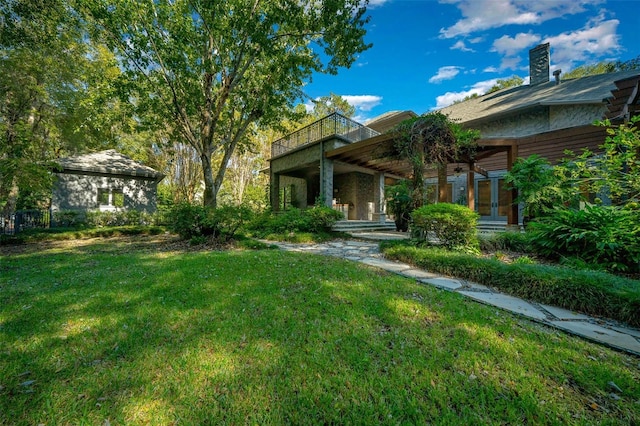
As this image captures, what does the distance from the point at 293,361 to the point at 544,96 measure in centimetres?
1475

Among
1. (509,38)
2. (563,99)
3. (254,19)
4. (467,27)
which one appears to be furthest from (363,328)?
(509,38)

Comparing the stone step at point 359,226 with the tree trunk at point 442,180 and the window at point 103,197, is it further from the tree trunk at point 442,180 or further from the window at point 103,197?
the window at point 103,197

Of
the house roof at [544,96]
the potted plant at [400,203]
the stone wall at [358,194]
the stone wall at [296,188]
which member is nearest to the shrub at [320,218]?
the potted plant at [400,203]

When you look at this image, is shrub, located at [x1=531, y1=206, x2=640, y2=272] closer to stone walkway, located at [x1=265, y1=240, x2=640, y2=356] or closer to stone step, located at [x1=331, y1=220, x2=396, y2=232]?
stone walkway, located at [x1=265, y1=240, x2=640, y2=356]

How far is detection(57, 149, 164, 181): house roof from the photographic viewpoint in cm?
1234

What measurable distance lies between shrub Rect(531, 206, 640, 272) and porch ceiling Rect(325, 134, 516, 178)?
9.16 feet

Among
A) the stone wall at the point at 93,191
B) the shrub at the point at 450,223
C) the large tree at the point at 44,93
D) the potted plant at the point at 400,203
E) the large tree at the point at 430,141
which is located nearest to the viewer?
the shrub at the point at 450,223

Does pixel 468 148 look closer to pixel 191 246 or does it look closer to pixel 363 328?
pixel 363 328

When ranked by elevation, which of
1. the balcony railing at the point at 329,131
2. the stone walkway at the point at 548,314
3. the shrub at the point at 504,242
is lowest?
the stone walkway at the point at 548,314

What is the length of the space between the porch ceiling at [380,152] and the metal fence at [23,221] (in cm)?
1344

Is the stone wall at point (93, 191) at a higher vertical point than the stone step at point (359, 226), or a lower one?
higher

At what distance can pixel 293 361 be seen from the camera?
1929mm

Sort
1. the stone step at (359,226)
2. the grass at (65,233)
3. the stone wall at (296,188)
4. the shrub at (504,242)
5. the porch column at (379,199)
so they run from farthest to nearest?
the stone wall at (296,188), the porch column at (379,199), the stone step at (359,226), the grass at (65,233), the shrub at (504,242)

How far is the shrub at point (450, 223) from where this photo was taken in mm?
5230
